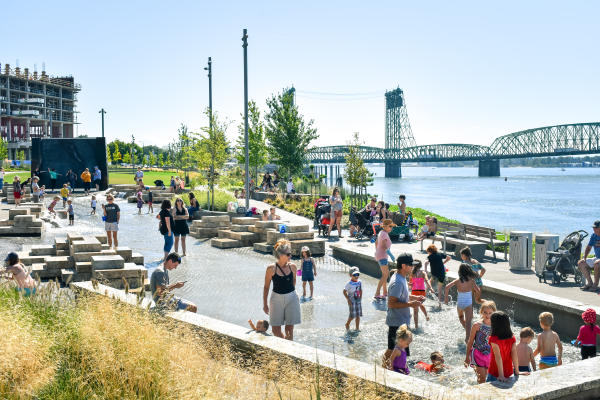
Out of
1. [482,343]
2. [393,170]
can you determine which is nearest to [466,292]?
[482,343]

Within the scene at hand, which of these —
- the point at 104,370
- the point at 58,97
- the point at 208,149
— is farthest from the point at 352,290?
the point at 58,97

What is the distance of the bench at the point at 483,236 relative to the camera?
54.7 ft

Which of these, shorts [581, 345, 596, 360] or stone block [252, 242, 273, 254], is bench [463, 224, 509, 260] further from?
shorts [581, 345, 596, 360]

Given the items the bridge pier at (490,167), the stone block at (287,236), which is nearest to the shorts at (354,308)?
the stone block at (287,236)

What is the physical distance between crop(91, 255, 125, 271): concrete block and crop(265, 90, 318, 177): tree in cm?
3089

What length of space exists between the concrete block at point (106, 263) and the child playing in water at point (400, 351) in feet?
22.3

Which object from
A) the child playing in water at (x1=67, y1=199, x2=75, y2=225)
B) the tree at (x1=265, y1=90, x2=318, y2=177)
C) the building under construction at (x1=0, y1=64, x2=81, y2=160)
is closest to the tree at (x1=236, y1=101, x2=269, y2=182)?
the tree at (x1=265, y1=90, x2=318, y2=177)

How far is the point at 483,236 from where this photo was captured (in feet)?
56.7

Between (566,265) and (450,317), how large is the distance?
144 inches

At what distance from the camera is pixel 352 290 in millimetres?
9750

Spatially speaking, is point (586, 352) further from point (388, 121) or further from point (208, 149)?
point (388, 121)

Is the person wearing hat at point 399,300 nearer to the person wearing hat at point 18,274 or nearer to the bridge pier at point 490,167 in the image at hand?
the person wearing hat at point 18,274

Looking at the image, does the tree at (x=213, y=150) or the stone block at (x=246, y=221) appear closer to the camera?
the stone block at (x=246, y=221)

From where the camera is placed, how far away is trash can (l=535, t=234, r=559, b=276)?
13.8 meters
